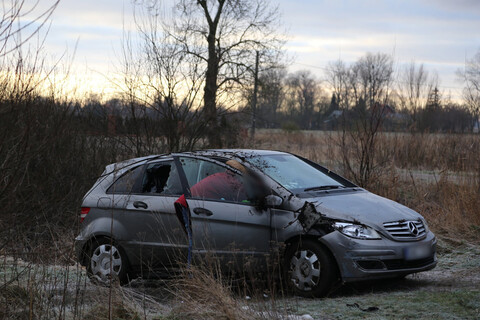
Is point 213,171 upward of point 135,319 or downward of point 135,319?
upward

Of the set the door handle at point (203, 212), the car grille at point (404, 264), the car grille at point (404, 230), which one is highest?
the door handle at point (203, 212)

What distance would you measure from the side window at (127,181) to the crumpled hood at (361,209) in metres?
2.21

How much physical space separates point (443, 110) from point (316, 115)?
7074 cm

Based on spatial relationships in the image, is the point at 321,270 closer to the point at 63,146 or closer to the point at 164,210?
the point at 164,210

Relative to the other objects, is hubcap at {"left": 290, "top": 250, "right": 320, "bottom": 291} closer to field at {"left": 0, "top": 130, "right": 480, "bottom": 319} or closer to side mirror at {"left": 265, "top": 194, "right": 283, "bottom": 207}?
field at {"left": 0, "top": 130, "right": 480, "bottom": 319}

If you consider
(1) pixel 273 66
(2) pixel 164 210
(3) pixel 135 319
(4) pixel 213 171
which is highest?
(1) pixel 273 66

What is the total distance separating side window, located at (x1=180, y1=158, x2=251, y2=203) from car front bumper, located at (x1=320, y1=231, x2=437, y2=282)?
3.55 ft

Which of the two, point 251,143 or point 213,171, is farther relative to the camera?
point 251,143

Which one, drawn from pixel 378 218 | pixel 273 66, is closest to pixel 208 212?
pixel 378 218

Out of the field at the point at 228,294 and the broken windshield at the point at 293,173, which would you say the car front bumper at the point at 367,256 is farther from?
the broken windshield at the point at 293,173

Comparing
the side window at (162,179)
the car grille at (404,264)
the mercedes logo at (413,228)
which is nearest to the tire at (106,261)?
the side window at (162,179)

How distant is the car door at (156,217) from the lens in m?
6.64

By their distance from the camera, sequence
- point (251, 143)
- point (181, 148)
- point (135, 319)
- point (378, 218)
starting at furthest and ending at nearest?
point (251, 143) < point (181, 148) < point (378, 218) < point (135, 319)

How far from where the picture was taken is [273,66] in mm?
31016
